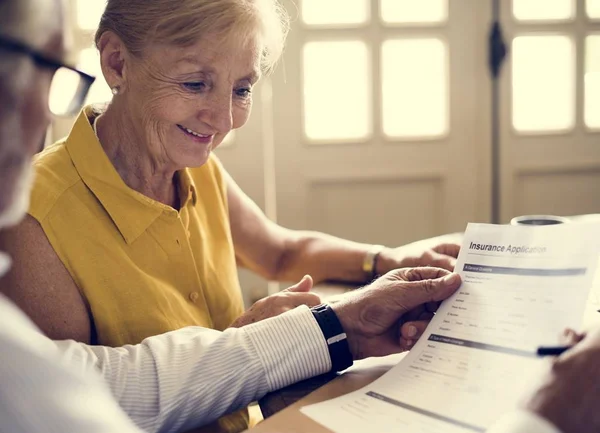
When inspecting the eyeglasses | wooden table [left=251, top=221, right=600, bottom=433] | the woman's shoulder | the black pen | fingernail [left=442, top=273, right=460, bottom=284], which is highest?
the eyeglasses

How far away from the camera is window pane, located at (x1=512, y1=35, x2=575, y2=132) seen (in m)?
2.72

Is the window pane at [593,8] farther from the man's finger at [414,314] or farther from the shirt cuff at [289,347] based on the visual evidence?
the shirt cuff at [289,347]

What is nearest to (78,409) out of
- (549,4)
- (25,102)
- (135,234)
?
(25,102)

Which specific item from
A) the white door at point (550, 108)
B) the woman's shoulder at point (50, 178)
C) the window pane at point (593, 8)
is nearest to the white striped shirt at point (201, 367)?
the woman's shoulder at point (50, 178)

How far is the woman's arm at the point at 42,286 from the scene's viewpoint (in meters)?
0.98

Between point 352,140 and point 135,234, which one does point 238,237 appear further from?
point 352,140

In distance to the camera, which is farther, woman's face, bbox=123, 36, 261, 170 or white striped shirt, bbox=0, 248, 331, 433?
woman's face, bbox=123, 36, 261, 170

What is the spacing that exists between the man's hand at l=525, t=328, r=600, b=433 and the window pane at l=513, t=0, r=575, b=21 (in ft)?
7.57

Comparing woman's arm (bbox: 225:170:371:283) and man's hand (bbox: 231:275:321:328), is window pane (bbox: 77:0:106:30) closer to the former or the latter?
woman's arm (bbox: 225:170:371:283)

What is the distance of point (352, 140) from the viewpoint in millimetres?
2689

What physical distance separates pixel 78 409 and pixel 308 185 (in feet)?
7.13

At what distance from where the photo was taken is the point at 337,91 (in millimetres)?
2691

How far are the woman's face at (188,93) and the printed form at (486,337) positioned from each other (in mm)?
492

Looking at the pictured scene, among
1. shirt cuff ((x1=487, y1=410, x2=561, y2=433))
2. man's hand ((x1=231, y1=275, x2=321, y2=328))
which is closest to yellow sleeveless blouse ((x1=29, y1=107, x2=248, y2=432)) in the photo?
man's hand ((x1=231, y1=275, x2=321, y2=328))
